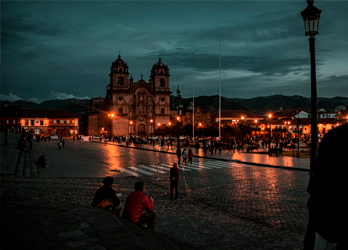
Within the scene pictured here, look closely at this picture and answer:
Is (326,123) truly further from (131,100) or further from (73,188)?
(73,188)

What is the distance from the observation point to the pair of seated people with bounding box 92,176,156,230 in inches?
213

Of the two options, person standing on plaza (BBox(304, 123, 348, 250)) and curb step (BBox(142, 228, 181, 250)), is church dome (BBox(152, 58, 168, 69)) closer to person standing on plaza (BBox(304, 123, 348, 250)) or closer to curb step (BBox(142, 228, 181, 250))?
curb step (BBox(142, 228, 181, 250))

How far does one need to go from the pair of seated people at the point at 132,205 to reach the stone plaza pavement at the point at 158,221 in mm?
276

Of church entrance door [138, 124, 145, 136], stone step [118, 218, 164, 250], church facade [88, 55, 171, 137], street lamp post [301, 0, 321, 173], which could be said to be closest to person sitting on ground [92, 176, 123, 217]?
stone step [118, 218, 164, 250]

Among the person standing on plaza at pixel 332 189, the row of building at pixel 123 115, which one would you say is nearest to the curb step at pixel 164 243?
the person standing on plaza at pixel 332 189

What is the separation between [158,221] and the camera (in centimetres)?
718

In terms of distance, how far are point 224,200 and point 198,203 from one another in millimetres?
1038

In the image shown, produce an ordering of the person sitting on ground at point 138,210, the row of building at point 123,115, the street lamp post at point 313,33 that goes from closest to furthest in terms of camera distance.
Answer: the person sitting on ground at point 138,210 → the street lamp post at point 313,33 → the row of building at point 123,115

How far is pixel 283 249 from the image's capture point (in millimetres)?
5441

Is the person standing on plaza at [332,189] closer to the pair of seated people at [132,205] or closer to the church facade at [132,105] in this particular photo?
the pair of seated people at [132,205]

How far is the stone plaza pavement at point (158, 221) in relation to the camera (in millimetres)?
4207

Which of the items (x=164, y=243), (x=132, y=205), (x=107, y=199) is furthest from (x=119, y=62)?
(x=164, y=243)

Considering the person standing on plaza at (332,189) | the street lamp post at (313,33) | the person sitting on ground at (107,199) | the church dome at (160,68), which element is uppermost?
the church dome at (160,68)

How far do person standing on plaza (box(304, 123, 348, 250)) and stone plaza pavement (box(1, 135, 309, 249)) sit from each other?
290 cm
